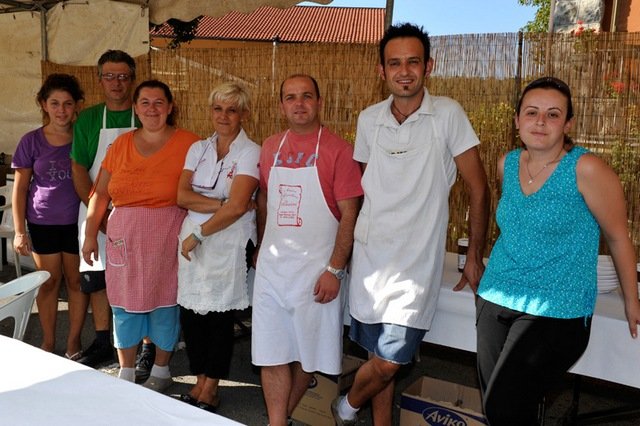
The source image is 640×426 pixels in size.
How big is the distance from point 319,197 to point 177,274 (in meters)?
1.04

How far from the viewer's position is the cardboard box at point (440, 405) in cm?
Answer: 273

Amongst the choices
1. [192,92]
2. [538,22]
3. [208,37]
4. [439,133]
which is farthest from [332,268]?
[208,37]

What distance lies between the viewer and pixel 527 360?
6.54 ft

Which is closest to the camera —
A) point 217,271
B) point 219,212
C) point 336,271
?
point 336,271

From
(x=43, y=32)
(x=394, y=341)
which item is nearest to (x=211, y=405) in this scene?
(x=394, y=341)

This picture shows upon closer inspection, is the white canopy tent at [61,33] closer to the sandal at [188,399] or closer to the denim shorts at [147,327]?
the denim shorts at [147,327]

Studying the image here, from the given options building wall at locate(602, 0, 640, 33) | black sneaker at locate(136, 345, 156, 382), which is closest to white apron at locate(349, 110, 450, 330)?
black sneaker at locate(136, 345, 156, 382)

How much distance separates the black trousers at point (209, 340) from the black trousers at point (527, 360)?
1490 mm

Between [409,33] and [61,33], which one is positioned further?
[61,33]

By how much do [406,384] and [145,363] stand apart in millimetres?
1598

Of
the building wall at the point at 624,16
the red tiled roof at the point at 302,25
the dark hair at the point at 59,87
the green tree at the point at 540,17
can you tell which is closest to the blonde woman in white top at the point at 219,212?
the dark hair at the point at 59,87

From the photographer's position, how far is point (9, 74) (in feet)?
20.9

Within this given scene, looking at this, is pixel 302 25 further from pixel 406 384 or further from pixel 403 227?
pixel 403 227

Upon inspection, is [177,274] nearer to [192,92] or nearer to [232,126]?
[232,126]
